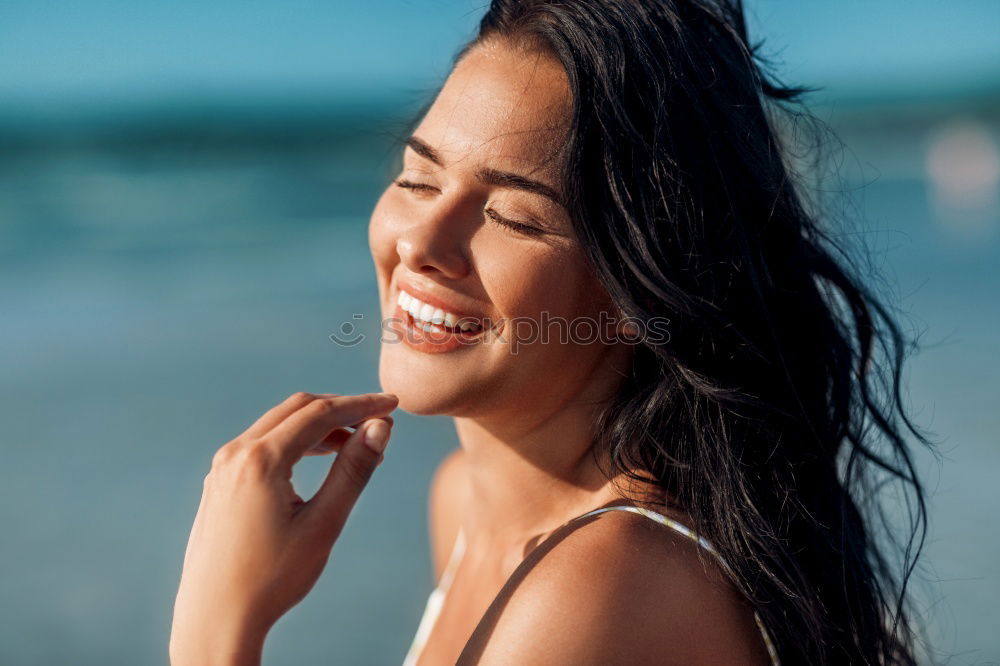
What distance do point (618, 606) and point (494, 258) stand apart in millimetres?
734

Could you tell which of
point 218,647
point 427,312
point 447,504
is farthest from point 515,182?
point 447,504

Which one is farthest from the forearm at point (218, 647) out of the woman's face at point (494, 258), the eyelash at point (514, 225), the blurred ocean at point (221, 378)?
the blurred ocean at point (221, 378)

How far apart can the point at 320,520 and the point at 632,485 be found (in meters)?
0.67

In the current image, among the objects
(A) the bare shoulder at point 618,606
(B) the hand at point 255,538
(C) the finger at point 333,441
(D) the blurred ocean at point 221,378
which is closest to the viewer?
(A) the bare shoulder at point 618,606

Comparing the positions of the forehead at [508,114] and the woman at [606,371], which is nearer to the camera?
the woman at [606,371]

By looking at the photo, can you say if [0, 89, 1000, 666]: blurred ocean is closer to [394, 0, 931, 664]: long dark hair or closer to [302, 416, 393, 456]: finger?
[394, 0, 931, 664]: long dark hair

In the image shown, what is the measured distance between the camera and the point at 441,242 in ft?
6.95

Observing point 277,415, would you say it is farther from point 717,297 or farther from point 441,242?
point 717,297

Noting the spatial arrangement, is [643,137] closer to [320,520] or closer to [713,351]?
[713,351]

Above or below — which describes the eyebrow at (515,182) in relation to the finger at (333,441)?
above

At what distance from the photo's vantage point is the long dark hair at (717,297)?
2.10 metres

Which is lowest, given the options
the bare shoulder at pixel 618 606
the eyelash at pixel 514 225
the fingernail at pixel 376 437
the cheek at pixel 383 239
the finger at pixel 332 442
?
the bare shoulder at pixel 618 606

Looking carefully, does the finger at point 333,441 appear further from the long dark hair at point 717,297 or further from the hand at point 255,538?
the long dark hair at point 717,297

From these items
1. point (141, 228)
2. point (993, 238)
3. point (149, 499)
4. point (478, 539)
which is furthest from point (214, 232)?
point (478, 539)
